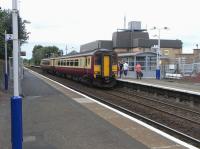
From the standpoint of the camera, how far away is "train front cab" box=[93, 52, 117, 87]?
1027 inches

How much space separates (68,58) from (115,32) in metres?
54.9

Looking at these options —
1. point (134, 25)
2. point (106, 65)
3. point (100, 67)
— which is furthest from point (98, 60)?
point (134, 25)

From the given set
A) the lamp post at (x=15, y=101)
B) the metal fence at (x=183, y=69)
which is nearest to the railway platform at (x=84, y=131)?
the lamp post at (x=15, y=101)

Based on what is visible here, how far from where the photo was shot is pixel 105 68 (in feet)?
86.7

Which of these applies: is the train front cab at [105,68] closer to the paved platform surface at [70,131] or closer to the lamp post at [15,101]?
the paved platform surface at [70,131]

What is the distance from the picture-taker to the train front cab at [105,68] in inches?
1027

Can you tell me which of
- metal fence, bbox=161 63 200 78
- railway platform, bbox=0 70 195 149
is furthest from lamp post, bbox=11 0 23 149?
metal fence, bbox=161 63 200 78

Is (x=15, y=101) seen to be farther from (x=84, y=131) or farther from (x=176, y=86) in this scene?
(x=176, y=86)

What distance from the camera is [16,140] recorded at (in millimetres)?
5836

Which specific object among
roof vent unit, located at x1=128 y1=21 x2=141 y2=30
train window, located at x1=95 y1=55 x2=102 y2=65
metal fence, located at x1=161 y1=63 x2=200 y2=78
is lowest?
metal fence, located at x1=161 y1=63 x2=200 y2=78

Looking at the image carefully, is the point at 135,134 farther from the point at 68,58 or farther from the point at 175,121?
→ the point at 68,58

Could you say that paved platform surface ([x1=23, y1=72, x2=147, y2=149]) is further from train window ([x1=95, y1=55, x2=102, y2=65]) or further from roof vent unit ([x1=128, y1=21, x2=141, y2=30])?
roof vent unit ([x1=128, y1=21, x2=141, y2=30])

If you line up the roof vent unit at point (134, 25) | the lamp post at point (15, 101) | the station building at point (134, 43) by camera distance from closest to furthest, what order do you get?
1. the lamp post at point (15, 101)
2. the station building at point (134, 43)
3. the roof vent unit at point (134, 25)

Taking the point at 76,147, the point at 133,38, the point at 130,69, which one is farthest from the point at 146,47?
the point at 76,147
